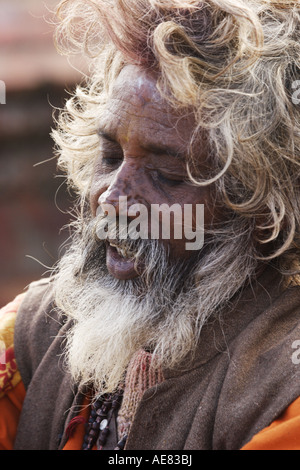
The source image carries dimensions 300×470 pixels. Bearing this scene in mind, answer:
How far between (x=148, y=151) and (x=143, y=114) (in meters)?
0.11

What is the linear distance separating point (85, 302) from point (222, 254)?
1.64ft

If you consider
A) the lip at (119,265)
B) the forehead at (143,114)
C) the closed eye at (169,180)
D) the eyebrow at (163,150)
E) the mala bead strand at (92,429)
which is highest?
the forehead at (143,114)

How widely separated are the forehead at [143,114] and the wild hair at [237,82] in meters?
0.03

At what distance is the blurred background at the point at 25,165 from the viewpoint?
5766 millimetres

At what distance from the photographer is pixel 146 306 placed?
6.69 ft

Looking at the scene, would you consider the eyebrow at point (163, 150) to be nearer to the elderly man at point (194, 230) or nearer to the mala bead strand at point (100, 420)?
the elderly man at point (194, 230)

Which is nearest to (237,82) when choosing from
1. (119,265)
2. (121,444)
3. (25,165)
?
(119,265)

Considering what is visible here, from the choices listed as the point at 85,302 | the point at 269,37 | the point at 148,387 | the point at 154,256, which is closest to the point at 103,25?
the point at 269,37

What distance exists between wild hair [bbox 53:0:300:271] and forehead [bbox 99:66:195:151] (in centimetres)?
3

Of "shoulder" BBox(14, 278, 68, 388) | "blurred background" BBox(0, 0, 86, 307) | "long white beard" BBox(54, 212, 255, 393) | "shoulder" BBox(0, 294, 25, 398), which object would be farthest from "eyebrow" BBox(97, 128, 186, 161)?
"blurred background" BBox(0, 0, 86, 307)

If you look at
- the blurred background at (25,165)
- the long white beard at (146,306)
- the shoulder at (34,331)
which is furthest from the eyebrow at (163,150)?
the blurred background at (25,165)

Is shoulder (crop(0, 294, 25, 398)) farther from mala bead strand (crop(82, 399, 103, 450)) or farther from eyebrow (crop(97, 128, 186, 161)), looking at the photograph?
eyebrow (crop(97, 128, 186, 161))

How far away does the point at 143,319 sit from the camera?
203 centimetres

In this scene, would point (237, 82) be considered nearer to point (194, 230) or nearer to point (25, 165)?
point (194, 230)
